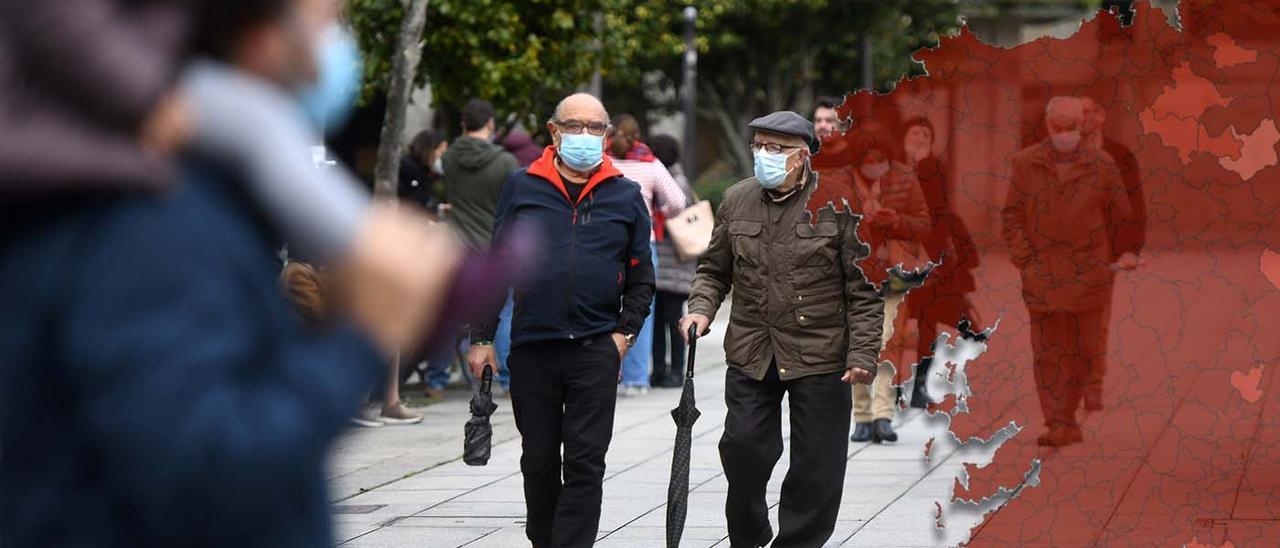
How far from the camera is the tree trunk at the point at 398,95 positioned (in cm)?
1083

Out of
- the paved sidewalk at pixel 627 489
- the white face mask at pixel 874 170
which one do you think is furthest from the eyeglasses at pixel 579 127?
the paved sidewalk at pixel 627 489

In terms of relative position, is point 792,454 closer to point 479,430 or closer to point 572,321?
point 572,321

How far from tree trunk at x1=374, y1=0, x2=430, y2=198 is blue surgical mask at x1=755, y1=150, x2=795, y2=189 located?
4.62 metres

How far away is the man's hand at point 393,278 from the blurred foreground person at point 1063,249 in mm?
3962

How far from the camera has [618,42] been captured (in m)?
15.7

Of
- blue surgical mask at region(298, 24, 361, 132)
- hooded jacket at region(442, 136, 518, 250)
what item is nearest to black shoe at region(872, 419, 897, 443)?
hooded jacket at region(442, 136, 518, 250)

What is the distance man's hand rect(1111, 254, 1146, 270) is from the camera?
5613 millimetres

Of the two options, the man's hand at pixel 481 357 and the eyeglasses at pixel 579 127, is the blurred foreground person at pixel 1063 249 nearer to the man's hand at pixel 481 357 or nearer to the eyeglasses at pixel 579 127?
the eyeglasses at pixel 579 127

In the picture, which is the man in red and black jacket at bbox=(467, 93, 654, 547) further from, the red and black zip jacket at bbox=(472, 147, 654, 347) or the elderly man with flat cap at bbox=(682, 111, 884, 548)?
the elderly man with flat cap at bbox=(682, 111, 884, 548)

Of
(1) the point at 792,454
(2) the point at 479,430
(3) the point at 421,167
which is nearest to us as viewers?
(1) the point at 792,454

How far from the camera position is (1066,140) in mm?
5570

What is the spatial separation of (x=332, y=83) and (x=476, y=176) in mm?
9544

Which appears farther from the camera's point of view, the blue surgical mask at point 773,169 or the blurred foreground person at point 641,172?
the blurred foreground person at point 641,172

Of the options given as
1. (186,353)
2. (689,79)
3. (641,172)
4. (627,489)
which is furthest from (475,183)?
(689,79)
